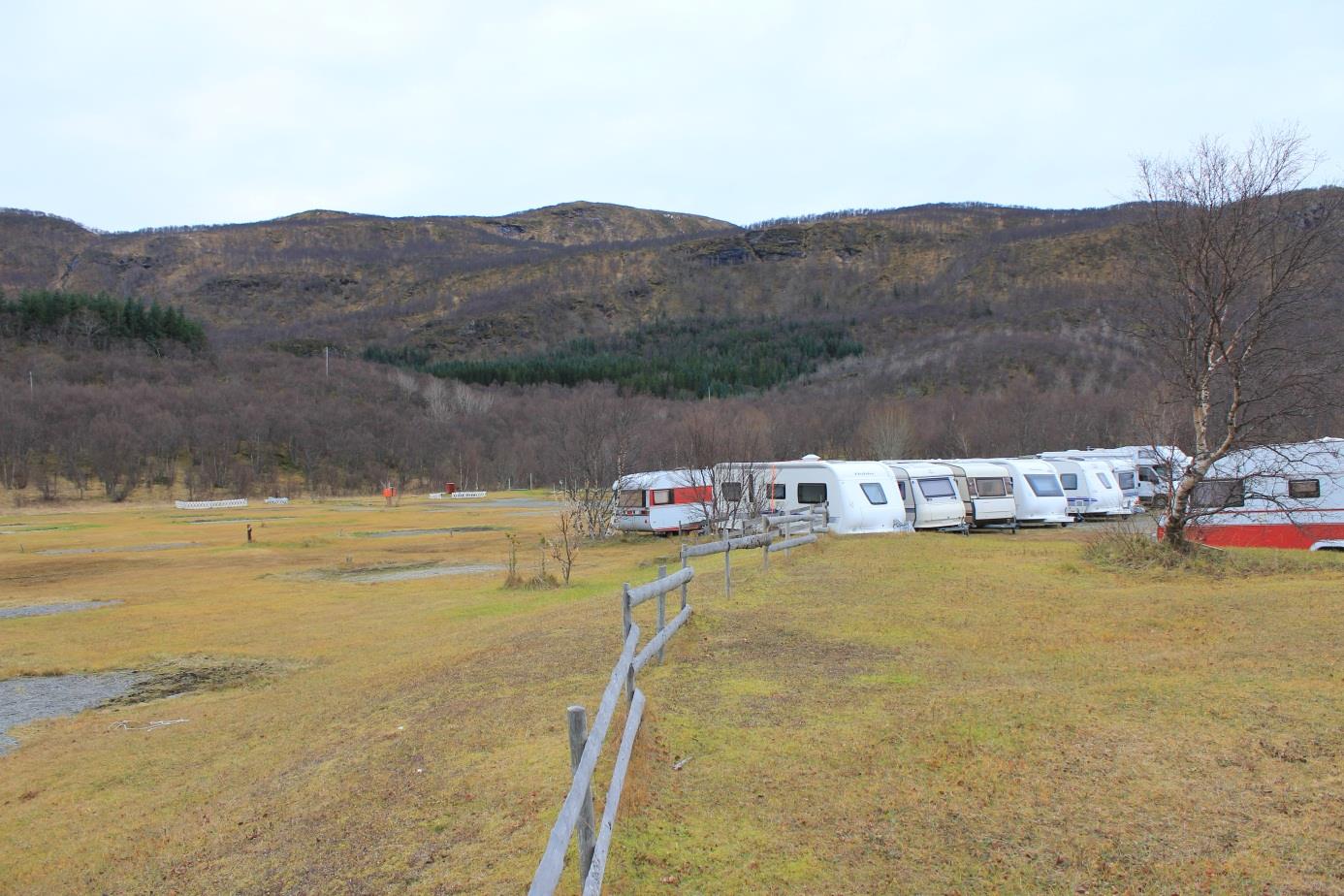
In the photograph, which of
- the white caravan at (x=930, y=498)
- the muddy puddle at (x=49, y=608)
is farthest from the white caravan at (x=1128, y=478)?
the muddy puddle at (x=49, y=608)

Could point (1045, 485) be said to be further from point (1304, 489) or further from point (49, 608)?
point (49, 608)

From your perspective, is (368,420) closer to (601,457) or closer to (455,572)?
(601,457)

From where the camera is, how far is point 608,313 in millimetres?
199250

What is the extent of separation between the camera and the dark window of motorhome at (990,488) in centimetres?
2652

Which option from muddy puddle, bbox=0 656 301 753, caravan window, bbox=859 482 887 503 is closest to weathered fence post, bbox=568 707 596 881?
muddy puddle, bbox=0 656 301 753

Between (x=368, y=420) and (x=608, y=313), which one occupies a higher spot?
(x=608, y=313)

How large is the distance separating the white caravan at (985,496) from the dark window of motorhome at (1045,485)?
2.41 ft

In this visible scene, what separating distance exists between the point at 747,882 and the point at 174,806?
526 centimetres

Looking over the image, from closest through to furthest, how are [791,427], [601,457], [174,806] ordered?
[174,806]
[601,457]
[791,427]

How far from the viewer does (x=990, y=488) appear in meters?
26.7

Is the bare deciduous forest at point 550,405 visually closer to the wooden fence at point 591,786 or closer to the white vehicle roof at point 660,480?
the white vehicle roof at point 660,480

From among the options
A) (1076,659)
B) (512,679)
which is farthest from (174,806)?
(1076,659)

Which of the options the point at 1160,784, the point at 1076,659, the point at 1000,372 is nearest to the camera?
the point at 1160,784

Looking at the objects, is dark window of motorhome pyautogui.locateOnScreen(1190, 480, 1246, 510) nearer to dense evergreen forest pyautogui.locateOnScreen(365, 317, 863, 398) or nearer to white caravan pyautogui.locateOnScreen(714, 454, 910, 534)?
white caravan pyautogui.locateOnScreen(714, 454, 910, 534)
